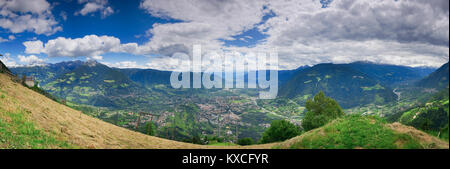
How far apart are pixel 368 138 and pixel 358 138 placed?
1.48 ft

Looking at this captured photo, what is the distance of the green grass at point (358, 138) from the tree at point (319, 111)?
17359 millimetres

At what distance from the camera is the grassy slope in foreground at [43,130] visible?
10.7 meters

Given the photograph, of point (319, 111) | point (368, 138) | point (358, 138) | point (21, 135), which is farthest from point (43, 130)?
point (319, 111)

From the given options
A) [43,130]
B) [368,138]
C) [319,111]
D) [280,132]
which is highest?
[368,138]

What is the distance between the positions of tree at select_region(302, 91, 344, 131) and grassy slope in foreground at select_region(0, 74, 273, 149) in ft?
75.4

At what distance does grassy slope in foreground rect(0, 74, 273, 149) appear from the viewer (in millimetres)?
10727

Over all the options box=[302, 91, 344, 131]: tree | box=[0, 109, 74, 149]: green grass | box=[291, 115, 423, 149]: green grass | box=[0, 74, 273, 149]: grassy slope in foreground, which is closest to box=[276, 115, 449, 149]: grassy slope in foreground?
box=[291, 115, 423, 149]: green grass

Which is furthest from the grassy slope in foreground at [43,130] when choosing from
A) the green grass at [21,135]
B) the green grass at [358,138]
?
the green grass at [358,138]

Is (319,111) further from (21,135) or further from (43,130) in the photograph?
(21,135)

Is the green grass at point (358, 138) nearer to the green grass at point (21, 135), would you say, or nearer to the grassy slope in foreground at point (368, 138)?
the grassy slope in foreground at point (368, 138)

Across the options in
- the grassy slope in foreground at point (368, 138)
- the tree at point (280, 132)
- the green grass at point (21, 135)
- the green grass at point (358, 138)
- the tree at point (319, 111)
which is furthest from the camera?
the tree at point (280, 132)

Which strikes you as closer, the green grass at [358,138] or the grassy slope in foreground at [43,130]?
the green grass at [358,138]

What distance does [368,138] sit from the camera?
10.1 meters
